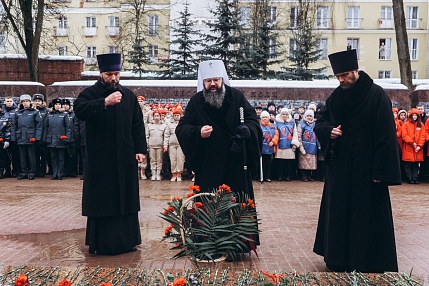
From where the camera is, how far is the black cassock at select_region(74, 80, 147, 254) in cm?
730

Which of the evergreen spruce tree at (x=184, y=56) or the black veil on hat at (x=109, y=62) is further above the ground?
the evergreen spruce tree at (x=184, y=56)

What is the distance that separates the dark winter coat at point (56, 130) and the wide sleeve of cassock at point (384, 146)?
10.5 metres

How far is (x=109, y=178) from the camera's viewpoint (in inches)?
290

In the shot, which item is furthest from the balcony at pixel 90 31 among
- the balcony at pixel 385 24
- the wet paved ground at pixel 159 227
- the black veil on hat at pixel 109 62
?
the black veil on hat at pixel 109 62

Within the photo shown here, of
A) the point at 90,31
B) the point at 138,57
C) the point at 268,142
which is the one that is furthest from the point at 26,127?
the point at 90,31

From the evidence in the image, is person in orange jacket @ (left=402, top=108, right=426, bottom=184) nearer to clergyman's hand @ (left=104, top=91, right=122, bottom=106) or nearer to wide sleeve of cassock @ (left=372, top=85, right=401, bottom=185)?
wide sleeve of cassock @ (left=372, top=85, right=401, bottom=185)

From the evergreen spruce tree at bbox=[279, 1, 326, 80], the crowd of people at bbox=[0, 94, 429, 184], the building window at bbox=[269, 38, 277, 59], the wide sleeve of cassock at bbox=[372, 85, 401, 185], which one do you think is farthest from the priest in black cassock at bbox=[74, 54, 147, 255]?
the evergreen spruce tree at bbox=[279, 1, 326, 80]

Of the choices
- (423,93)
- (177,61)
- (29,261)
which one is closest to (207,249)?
(29,261)

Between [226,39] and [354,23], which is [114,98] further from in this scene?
[354,23]

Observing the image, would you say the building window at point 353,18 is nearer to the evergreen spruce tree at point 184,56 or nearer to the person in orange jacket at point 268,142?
the evergreen spruce tree at point 184,56

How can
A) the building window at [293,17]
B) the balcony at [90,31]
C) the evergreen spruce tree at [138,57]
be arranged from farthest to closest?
1. the balcony at [90,31]
2. the building window at [293,17]
3. the evergreen spruce tree at [138,57]

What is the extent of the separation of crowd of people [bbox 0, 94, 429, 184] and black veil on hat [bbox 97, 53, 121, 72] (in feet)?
24.5

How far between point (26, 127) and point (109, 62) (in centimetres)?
843

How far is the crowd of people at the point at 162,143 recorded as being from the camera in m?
15.0
